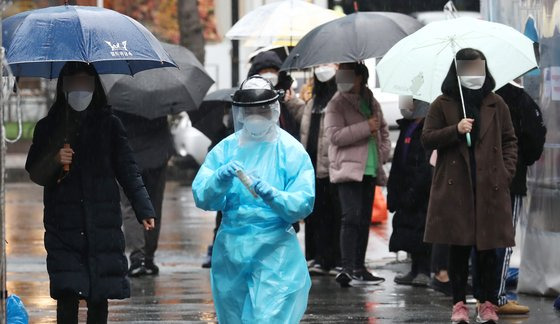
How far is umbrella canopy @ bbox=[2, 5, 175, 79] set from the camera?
7188 millimetres

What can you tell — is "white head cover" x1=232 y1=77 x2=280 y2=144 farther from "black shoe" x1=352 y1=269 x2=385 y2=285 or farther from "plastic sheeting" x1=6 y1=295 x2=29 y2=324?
"black shoe" x1=352 y1=269 x2=385 y2=285

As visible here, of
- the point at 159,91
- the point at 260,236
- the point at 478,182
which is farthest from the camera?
the point at 159,91

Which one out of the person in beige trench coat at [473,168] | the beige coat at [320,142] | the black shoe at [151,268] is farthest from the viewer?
the black shoe at [151,268]

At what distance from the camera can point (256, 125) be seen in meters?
6.96

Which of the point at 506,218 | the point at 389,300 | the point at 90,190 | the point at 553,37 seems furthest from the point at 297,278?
the point at 553,37

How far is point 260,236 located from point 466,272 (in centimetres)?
241

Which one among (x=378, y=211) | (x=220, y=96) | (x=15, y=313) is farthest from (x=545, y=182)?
(x=378, y=211)

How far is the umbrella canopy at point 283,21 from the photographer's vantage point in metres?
12.5

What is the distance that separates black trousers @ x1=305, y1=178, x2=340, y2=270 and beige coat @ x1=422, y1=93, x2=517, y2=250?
3043 millimetres

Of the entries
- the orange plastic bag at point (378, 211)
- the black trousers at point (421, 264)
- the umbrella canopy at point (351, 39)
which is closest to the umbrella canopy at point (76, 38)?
the umbrella canopy at point (351, 39)

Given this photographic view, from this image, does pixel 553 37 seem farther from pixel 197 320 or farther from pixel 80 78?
pixel 80 78

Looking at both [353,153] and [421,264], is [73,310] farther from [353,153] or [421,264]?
[421,264]

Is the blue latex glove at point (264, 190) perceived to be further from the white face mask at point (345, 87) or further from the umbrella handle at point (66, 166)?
the white face mask at point (345, 87)

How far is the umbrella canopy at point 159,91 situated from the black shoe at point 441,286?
246cm
